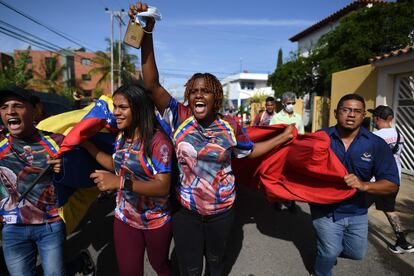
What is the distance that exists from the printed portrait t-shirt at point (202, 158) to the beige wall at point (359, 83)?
8111 mm

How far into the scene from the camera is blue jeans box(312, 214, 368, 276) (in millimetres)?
2369

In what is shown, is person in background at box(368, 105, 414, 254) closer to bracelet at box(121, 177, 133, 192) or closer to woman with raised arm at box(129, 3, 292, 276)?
woman with raised arm at box(129, 3, 292, 276)

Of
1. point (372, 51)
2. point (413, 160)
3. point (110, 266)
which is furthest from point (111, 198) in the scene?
point (372, 51)

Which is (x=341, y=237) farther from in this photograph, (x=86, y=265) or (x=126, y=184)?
(x=86, y=265)

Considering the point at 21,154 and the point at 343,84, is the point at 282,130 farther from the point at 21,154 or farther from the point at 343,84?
the point at 343,84

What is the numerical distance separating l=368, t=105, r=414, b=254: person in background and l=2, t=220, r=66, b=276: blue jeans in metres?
3.42

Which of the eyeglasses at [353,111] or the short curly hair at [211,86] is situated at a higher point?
the short curly hair at [211,86]

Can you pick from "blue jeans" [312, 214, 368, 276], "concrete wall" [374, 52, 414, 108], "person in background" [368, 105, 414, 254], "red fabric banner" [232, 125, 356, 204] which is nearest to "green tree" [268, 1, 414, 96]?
"concrete wall" [374, 52, 414, 108]

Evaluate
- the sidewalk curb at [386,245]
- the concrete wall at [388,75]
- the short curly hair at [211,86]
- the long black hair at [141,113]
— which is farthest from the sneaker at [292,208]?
the concrete wall at [388,75]

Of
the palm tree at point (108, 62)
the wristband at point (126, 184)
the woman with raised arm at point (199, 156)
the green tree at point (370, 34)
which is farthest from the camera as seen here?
the palm tree at point (108, 62)

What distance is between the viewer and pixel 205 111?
204 centimetres

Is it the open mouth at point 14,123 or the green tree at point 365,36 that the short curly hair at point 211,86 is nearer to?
the open mouth at point 14,123

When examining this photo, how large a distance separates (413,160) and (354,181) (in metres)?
6.57

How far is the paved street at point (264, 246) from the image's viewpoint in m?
3.07
